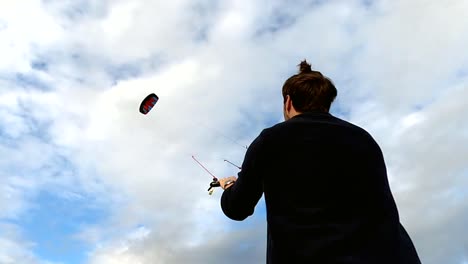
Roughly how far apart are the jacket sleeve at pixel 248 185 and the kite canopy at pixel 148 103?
1435 cm

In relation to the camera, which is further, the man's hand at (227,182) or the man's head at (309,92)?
the man's hand at (227,182)

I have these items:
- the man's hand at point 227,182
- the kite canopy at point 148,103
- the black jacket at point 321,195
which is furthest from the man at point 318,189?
the kite canopy at point 148,103

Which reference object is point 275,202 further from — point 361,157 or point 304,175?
point 361,157

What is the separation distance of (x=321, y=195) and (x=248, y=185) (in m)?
0.54

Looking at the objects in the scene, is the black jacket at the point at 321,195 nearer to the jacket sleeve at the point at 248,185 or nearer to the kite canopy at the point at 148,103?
the jacket sleeve at the point at 248,185

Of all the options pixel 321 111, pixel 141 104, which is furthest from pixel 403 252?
pixel 141 104

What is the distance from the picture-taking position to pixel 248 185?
3.68 m

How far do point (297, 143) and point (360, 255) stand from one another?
0.83 meters

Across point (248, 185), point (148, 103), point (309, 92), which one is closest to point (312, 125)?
point (309, 92)

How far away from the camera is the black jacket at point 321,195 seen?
3.24m

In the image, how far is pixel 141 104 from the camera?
61.6ft

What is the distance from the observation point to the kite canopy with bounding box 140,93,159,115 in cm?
1852

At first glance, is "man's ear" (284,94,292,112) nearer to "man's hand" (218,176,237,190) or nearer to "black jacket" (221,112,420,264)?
"black jacket" (221,112,420,264)

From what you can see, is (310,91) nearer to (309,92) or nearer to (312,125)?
(309,92)
